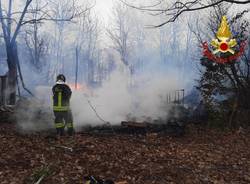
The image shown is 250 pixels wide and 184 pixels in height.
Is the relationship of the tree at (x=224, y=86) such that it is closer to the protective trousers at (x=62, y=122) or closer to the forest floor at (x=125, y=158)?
the forest floor at (x=125, y=158)

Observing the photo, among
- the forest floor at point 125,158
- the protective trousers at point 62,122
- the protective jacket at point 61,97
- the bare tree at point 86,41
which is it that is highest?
the bare tree at point 86,41

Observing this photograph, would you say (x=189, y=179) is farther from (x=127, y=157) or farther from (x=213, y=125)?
(x=213, y=125)

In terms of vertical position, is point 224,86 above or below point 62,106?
above

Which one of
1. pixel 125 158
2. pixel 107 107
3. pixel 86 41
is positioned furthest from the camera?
pixel 86 41

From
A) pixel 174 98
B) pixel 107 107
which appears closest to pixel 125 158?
pixel 107 107

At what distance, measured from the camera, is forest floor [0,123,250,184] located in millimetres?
6062

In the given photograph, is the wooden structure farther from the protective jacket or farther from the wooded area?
the protective jacket

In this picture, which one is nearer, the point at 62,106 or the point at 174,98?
the point at 62,106

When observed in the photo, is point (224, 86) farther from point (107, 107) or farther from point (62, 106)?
point (62, 106)

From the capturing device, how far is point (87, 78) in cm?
6125

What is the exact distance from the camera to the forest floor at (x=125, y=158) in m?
6.06

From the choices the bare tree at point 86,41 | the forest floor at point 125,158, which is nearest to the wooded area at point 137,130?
the forest floor at point 125,158

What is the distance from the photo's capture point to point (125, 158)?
7.39m

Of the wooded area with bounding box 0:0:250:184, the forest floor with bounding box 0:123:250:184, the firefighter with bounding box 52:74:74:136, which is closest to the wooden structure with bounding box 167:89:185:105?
the wooded area with bounding box 0:0:250:184
